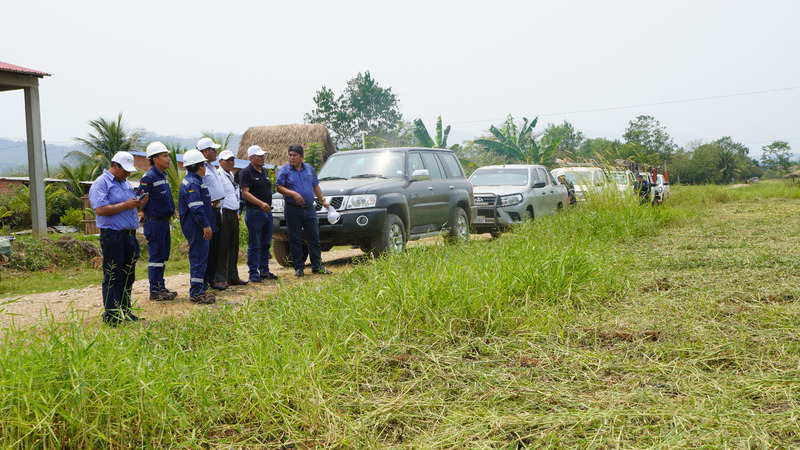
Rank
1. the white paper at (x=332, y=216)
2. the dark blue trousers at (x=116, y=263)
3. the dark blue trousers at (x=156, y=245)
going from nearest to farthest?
the dark blue trousers at (x=116, y=263)
the dark blue trousers at (x=156, y=245)
the white paper at (x=332, y=216)

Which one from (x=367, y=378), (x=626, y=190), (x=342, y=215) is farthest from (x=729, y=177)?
(x=367, y=378)

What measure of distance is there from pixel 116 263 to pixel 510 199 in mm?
8597

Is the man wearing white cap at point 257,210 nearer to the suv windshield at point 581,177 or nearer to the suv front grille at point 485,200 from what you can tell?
the suv front grille at point 485,200

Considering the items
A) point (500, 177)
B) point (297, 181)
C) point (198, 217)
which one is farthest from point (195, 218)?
point (500, 177)

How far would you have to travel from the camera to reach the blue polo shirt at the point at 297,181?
816 cm

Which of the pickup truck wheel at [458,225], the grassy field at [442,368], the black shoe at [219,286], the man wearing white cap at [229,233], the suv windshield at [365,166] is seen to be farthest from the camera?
the pickup truck wheel at [458,225]

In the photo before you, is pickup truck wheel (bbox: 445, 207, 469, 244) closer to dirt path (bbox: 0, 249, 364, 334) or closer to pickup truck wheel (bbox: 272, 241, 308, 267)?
dirt path (bbox: 0, 249, 364, 334)

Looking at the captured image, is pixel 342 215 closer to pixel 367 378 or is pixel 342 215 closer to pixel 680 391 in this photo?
pixel 367 378

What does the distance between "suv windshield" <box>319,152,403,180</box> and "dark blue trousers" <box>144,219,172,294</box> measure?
134 inches

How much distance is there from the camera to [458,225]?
10.6 metres

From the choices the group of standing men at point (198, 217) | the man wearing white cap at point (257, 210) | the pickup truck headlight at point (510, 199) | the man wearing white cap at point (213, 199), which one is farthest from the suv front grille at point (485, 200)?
the man wearing white cap at point (213, 199)

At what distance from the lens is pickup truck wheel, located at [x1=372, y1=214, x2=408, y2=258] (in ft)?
28.6

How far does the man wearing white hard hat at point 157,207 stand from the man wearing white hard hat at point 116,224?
2.28 ft

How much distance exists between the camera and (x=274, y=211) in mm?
9117
